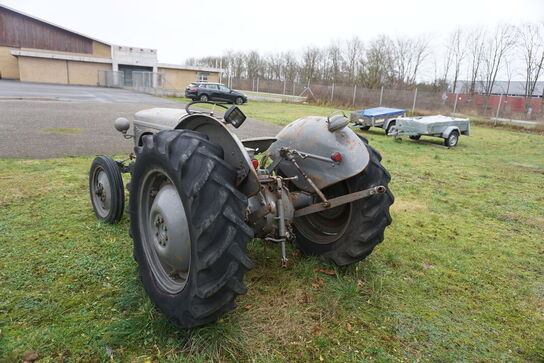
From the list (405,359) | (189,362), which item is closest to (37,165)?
(189,362)

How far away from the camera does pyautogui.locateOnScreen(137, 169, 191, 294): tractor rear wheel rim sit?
233 cm

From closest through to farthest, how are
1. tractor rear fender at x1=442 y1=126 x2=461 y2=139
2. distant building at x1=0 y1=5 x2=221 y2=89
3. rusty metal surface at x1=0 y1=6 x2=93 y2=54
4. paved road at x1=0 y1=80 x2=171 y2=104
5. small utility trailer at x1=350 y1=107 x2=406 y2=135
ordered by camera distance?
1. tractor rear fender at x1=442 y1=126 x2=461 y2=139
2. small utility trailer at x1=350 y1=107 x2=406 y2=135
3. paved road at x1=0 y1=80 x2=171 y2=104
4. distant building at x1=0 y1=5 x2=221 y2=89
5. rusty metal surface at x1=0 y1=6 x2=93 y2=54

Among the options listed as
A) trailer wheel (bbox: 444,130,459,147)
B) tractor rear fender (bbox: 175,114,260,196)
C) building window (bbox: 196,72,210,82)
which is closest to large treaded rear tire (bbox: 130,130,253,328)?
tractor rear fender (bbox: 175,114,260,196)

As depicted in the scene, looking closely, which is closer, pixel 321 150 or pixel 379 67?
pixel 321 150

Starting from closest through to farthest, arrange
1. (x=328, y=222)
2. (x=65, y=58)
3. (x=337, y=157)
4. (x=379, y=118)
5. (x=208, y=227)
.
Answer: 1. (x=208, y=227)
2. (x=337, y=157)
3. (x=328, y=222)
4. (x=379, y=118)
5. (x=65, y=58)

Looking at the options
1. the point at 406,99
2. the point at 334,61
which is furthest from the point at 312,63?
the point at 406,99

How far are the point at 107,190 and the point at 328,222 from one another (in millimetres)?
2366

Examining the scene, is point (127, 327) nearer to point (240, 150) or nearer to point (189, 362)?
point (189, 362)

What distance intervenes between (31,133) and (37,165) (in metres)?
4.07

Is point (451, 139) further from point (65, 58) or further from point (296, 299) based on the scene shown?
point (65, 58)

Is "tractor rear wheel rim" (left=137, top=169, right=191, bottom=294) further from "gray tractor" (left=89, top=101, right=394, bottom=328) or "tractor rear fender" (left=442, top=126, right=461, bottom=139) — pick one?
"tractor rear fender" (left=442, top=126, right=461, bottom=139)

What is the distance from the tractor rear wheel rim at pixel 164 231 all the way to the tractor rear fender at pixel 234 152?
40 centimetres

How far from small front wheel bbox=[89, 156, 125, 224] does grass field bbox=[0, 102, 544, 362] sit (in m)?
0.14

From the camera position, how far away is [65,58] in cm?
3972
